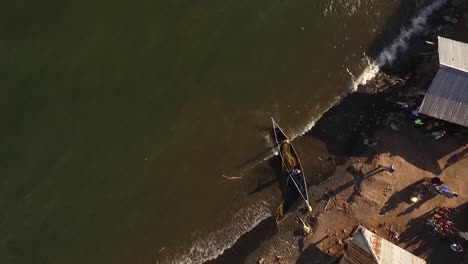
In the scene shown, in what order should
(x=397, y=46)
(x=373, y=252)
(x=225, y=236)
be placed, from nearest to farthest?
(x=373, y=252)
(x=225, y=236)
(x=397, y=46)

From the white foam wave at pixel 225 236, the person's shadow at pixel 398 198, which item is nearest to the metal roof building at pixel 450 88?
the person's shadow at pixel 398 198

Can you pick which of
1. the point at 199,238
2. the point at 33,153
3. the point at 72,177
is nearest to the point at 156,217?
the point at 199,238

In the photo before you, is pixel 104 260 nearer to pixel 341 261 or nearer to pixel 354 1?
pixel 341 261

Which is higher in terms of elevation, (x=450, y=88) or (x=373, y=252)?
(x=450, y=88)

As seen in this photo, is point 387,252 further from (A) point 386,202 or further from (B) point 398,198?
(B) point 398,198

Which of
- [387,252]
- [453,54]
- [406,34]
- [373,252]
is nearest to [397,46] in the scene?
[406,34]

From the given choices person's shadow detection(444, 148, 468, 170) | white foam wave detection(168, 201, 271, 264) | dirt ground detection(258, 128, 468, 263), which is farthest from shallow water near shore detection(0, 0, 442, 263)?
person's shadow detection(444, 148, 468, 170)
